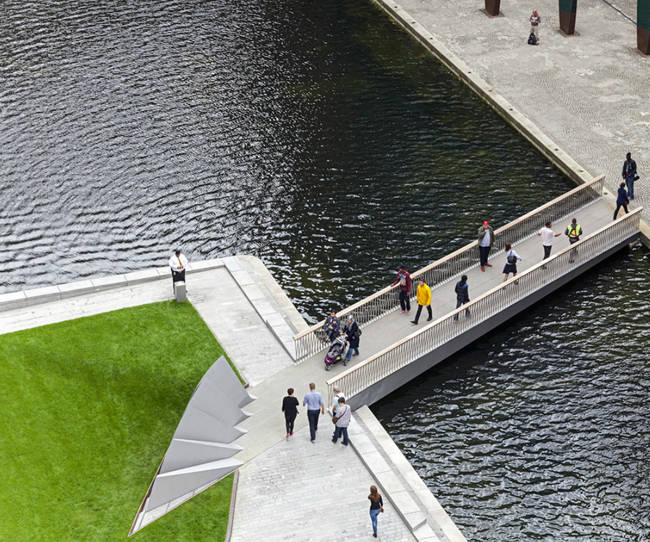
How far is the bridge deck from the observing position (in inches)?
1116

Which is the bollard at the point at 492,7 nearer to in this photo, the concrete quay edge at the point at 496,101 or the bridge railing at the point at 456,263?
the concrete quay edge at the point at 496,101

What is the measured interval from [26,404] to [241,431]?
18.8 feet

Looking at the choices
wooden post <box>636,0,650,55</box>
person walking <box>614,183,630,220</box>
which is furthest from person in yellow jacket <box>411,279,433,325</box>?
wooden post <box>636,0,650,55</box>

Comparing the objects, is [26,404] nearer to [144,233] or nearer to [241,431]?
[241,431]

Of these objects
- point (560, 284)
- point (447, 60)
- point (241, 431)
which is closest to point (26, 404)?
point (241, 431)

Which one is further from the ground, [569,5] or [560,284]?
[569,5]

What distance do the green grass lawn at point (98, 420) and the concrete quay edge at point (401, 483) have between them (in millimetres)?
3701

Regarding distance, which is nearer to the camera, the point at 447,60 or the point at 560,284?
the point at 560,284

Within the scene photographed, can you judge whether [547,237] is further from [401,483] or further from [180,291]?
[180,291]

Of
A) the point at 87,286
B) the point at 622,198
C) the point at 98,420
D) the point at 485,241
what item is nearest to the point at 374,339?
the point at 485,241

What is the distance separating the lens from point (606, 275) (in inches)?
1410

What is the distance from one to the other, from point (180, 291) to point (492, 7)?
1075 inches

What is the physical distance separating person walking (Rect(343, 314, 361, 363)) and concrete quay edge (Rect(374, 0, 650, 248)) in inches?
488

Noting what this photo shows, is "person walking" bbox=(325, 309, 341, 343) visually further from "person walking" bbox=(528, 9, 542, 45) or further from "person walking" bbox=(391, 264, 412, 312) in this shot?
"person walking" bbox=(528, 9, 542, 45)
